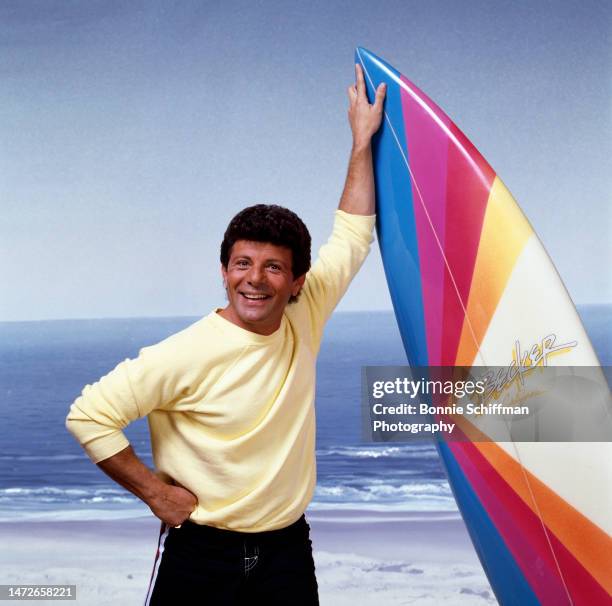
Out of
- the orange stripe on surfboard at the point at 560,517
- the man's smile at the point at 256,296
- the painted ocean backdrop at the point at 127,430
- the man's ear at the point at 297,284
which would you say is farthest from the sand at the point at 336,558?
the man's smile at the point at 256,296

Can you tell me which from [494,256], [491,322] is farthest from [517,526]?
[494,256]

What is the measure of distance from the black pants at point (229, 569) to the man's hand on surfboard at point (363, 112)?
92 cm

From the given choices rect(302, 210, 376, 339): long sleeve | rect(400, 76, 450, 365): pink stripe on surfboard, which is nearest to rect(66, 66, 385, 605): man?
rect(302, 210, 376, 339): long sleeve

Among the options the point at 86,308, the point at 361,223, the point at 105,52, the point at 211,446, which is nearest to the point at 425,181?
the point at 361,223

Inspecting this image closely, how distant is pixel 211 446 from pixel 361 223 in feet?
2.09

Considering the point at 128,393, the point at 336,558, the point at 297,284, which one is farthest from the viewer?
the point at 336,558

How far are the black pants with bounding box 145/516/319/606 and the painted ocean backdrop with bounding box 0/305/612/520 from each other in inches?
95.4

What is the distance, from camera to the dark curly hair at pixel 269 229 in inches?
59.8

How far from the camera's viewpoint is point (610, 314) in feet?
17.0

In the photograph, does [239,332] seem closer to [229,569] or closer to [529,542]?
[229,569]

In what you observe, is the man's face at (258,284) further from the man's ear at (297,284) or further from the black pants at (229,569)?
the black pants at (229,569)

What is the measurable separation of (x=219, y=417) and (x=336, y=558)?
1.99 metres

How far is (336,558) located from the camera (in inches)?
130

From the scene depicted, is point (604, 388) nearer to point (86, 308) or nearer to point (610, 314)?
point (610, 314)
